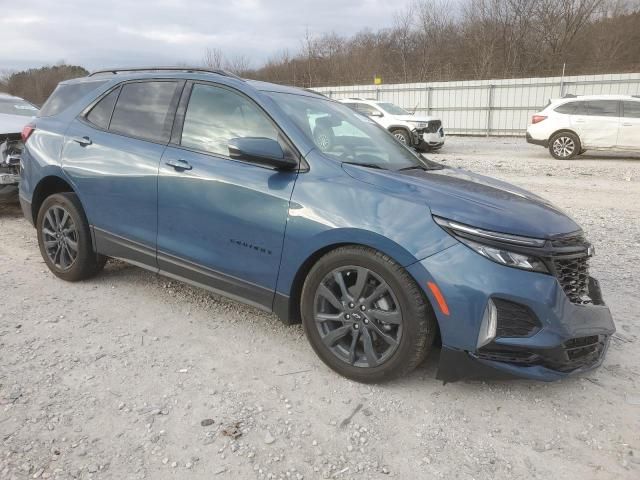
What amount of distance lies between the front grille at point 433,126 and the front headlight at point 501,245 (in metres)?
14.0

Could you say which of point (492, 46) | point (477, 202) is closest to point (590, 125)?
point (477, 202)

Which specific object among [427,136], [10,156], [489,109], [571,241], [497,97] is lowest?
[571,241]

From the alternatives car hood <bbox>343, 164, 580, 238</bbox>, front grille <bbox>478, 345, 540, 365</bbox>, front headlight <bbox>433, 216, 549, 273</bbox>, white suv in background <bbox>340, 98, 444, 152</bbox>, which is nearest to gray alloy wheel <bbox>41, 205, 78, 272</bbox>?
car hood <bbox>343, 164, 580, 238</bbox>

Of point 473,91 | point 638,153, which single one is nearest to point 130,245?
point 638,153

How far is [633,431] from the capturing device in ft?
8.38

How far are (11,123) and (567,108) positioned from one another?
43.1ft

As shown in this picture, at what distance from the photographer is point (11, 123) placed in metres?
6.80

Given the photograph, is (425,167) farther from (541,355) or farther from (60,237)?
(60,237)

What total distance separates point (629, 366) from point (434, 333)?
1.42m

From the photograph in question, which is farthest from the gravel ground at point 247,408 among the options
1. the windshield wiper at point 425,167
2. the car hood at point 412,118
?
the car hood at point 412,118

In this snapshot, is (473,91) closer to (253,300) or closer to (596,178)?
(596,178)

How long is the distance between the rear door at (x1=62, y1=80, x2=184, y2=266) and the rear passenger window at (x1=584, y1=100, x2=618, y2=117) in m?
13.3

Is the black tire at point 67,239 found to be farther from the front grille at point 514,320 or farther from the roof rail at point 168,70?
the front grille at point 514,320

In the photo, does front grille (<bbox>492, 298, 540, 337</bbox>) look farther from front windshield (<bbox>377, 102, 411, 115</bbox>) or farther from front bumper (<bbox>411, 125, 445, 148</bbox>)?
front windshield (<bbox>377, 102, 411, 115</bbox>)
